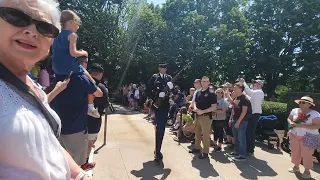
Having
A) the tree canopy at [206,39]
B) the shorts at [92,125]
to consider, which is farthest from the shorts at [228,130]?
the tree canopy at [206,39]

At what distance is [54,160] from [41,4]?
68cm

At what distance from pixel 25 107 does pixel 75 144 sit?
1659mm

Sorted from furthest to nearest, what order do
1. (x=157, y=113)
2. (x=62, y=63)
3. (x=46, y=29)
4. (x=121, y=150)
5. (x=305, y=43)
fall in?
(x=305, y=43), (x=121, y=150), (x=157, y=113), (x=62, y=63), (x=46, y=29)

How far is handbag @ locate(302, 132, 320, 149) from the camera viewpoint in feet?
17.2

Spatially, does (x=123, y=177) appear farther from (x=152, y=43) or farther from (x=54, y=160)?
(x=152, y=43)

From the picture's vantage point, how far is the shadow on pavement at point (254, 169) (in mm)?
5246

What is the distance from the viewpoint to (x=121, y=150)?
6.54 meters

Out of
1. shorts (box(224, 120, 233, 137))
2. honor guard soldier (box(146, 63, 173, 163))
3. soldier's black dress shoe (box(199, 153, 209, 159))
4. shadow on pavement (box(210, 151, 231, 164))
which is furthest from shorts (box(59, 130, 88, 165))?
shorts (box(224, 120, 233, 137))

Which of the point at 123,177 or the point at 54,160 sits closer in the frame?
the point at 54,160

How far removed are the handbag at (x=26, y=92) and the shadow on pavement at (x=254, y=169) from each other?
4.55 m

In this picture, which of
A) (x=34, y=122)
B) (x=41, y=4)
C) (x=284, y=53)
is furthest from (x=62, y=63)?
(x=284, y=53)

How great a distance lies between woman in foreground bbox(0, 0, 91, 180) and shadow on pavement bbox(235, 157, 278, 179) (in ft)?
15.2

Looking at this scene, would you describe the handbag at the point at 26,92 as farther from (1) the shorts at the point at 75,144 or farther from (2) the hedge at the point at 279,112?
(2) the hedge at the point at 279,112

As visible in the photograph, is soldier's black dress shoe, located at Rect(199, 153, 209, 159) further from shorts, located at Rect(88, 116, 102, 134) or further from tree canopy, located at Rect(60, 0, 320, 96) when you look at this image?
tree canopy, located at Rect(60, 0, 320, 96)
